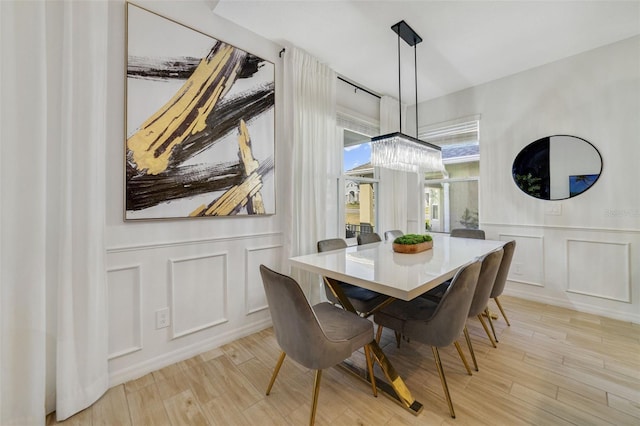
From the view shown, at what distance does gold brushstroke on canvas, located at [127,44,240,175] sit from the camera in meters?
1.84

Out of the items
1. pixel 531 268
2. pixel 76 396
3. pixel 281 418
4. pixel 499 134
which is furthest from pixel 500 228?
pixel 76 396

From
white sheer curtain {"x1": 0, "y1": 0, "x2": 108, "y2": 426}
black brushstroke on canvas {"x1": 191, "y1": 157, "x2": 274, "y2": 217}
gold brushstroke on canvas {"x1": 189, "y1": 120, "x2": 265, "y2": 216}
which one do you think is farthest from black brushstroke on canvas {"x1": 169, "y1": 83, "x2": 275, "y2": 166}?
white sheer curtain {"x1": 0, "y1": 0, "x2": 108, "y2": 426}

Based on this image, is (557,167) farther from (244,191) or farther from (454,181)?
(244,191)

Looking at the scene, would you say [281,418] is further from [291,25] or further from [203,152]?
[291,25]

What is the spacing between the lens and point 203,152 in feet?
6.91

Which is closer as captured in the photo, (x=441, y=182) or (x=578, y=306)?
(x=578, y=306)

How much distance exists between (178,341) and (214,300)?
1.24 ft

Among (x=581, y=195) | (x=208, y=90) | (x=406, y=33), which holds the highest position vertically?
(x=406, y=33)

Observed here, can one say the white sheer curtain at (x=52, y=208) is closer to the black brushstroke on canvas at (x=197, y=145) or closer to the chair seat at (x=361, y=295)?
the black brushstroke on canvas at (x=197, y=145)

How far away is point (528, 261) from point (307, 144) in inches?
121

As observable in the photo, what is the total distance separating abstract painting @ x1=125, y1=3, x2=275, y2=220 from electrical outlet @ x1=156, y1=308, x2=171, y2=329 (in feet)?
2.30

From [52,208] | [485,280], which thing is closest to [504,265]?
[485,280]

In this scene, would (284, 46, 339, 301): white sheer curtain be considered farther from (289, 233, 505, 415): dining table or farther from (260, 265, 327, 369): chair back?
(260, 265, 327, 369): chair back

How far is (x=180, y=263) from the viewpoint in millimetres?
2025
